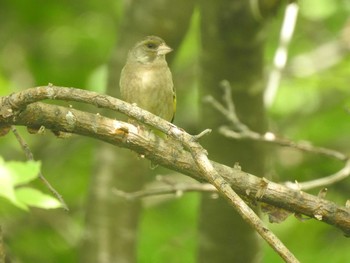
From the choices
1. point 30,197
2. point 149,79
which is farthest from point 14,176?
point 149,79

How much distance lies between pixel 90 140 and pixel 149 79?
2.91m

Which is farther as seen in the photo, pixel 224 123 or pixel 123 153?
pixel 123 153

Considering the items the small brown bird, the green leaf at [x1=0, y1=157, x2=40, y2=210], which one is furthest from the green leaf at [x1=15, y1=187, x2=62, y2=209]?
the small brown bird

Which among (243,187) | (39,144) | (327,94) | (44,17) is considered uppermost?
(44,17)

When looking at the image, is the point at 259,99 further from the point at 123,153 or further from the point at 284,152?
the point at 284,152

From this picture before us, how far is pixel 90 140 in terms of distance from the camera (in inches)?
327

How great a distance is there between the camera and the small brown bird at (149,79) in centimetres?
547

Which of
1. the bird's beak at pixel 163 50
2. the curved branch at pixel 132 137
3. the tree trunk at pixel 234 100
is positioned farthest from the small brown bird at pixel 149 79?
the curved branch at pixel 132 137

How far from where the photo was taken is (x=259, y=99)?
5.41 metres

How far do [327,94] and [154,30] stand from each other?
10.7 feet

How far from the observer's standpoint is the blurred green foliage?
700cm

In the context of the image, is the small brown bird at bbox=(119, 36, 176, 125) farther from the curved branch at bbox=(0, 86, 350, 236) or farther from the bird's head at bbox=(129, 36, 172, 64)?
the curved branch at bbox=(0, 86, 350, 236)

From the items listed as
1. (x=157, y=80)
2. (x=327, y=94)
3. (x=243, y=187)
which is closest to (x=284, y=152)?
(x=327, y=94)

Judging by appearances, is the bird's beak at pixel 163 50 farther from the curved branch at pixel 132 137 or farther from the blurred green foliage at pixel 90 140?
the curved branch at pixel 132 137
